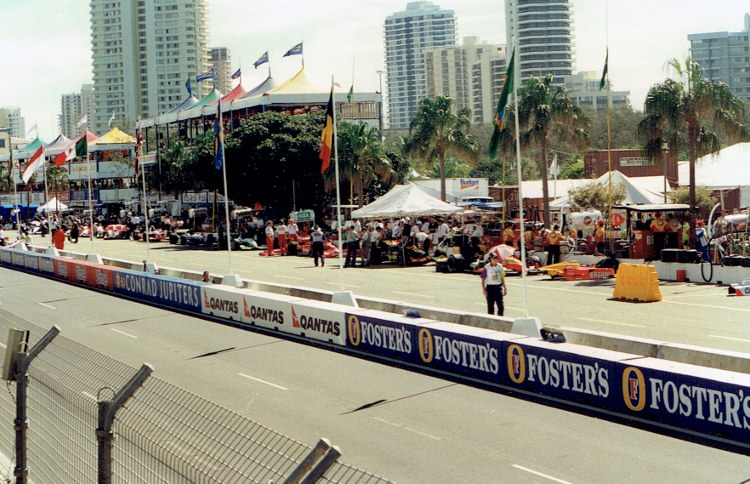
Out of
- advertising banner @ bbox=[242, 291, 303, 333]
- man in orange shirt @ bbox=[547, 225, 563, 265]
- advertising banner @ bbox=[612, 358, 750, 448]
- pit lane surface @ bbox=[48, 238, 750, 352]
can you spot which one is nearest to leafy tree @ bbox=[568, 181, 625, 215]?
pit lane surface @ bbox=[48, 238, 750, 352]

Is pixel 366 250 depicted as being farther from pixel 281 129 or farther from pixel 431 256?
pixel 281 129

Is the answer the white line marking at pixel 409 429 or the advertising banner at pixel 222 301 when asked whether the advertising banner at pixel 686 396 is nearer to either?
the white line marking at pixel 409 429

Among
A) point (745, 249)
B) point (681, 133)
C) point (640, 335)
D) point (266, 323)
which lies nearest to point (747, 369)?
point (640, 335)

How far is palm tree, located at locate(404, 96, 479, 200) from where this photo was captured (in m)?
54.5

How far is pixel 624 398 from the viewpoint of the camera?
13039 mm

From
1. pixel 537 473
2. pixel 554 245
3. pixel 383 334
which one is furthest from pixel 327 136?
pixel 537 473

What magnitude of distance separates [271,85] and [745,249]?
165ft

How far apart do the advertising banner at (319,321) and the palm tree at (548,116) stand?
27.3m

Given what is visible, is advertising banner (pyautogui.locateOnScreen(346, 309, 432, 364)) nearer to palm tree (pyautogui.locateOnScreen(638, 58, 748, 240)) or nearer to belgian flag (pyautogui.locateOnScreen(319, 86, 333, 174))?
belgian flag (pyautogui.locateOnScreen(319, 86, 333, 174))

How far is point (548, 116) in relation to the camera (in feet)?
152

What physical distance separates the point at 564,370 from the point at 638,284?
37.1 feet

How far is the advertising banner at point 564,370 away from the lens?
43.8 feet

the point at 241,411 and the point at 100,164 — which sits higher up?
the point at 100,164

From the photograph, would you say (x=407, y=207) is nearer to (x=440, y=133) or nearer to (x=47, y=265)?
(x=47, y=265)
